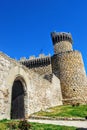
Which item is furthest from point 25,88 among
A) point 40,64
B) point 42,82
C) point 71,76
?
point 40,64

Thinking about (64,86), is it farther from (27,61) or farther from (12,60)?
(12,60)

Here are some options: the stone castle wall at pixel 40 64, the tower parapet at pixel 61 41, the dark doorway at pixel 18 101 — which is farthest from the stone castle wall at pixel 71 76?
the dark doorway at pixel 18 101

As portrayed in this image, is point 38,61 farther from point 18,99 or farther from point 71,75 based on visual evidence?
point 18,99

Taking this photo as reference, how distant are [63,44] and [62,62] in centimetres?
616

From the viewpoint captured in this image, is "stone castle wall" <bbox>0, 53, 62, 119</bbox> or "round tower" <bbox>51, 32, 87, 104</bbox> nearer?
"stone castle wall" <bbox>0, 53, 62, 119</bbox>

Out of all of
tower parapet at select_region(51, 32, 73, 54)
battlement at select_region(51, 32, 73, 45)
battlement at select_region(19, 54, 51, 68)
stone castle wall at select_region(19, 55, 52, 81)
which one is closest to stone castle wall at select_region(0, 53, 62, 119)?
stone castle wall at select_region(19, 55, 52, 81)

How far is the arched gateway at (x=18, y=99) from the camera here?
472 inches

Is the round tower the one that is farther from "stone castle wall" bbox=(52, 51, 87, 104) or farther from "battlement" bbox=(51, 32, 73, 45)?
"battlement" bbox=(51, 32, 73, 45)

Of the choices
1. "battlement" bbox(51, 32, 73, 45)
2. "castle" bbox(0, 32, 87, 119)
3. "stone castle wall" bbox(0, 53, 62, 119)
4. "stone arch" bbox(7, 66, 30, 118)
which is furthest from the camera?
"battlement" bbox(51, 32, 73, 45)

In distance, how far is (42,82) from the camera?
15.5m

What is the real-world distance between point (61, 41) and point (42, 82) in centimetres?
1580

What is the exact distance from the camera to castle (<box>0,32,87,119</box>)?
9970mm

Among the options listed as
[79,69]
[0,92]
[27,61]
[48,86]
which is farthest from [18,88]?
[27,61]

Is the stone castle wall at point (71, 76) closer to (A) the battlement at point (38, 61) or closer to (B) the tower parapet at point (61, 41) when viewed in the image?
(A) the battlement at point (38, 61)
